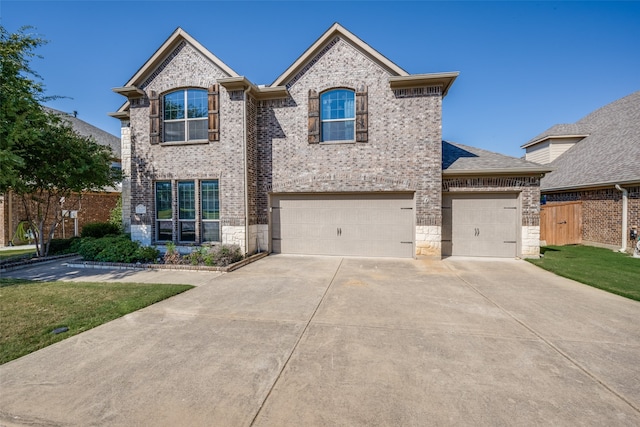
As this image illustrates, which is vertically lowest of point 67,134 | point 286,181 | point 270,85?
point 286,181

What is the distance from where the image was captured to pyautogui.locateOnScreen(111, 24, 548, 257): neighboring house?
9.65 meters

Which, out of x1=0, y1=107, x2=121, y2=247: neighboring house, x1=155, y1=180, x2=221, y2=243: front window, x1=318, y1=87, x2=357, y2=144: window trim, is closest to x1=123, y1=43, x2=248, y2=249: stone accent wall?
x1=155, y1=180, x2=221, y2=243: front window

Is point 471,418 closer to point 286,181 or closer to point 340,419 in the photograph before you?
point 340,419

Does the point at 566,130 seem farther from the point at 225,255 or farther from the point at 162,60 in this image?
the point at 162,60

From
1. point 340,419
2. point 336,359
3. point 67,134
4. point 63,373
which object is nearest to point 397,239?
point 336,359

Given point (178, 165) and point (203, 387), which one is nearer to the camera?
point (203, 387)

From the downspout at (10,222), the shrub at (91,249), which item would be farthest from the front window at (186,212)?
the downspout at (10,222)

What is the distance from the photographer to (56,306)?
199 inches

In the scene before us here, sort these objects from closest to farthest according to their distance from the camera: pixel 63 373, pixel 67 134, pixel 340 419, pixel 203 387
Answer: pixel 340 419, pixel 203 387, pixel 63 373, pixel 67 134

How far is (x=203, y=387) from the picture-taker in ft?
9.29

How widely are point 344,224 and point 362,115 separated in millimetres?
3928

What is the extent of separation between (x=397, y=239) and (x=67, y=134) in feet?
40.2

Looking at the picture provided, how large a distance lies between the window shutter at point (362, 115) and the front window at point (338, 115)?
0.22m

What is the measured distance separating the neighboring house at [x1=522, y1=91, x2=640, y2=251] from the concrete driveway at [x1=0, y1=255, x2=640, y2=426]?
8.13 metres
